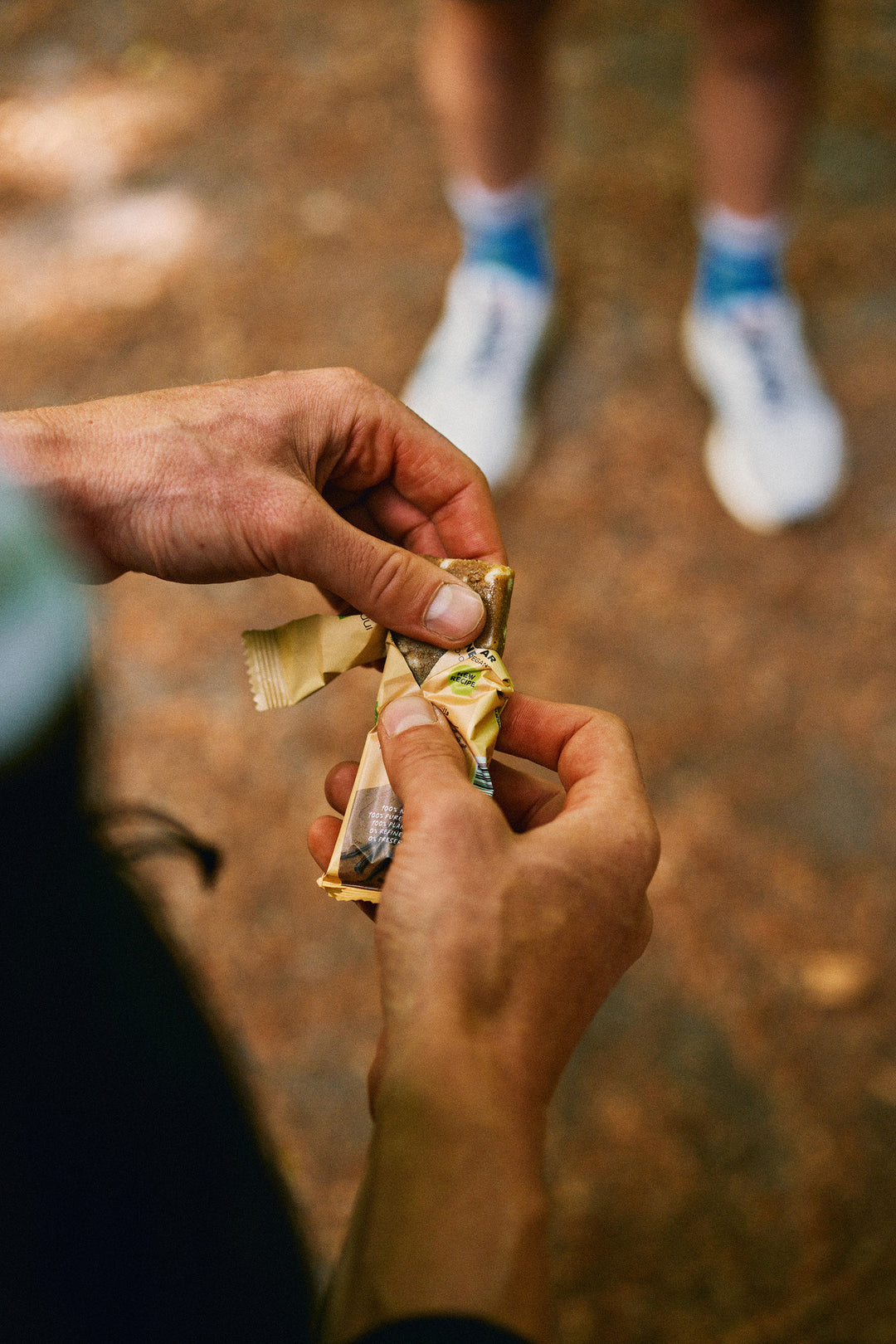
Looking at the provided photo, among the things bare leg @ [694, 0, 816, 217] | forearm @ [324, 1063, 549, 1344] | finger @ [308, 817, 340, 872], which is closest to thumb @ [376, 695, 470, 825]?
Answer: finger @ [308, 817, 340, 872]

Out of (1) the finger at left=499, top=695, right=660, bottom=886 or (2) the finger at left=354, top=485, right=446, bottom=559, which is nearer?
(1) the finger at left=499, top=695, right=660, bottom=886

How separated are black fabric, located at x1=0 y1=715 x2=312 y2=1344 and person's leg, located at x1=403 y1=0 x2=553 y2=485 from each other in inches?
44.4

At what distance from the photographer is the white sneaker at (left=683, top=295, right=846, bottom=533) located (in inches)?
64.1

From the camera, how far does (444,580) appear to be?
2.77 ft

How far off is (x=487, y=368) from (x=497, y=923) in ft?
4.41

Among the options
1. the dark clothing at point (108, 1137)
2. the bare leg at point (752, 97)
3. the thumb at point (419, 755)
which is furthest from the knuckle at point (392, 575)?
the bare leg at point (752, 97)

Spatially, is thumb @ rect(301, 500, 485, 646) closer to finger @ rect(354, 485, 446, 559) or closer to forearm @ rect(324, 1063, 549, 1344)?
finger @ rect(354, 485, 446, 559)

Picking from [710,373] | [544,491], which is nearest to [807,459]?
[710,373]

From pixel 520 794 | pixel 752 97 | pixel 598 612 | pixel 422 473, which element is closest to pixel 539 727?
pixel 520 794

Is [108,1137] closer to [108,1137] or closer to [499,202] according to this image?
[108,1137]

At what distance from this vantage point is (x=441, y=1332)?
1.56 feet

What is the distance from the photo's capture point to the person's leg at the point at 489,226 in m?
1.51

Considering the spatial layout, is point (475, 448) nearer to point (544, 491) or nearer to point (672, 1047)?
point (544, 491)

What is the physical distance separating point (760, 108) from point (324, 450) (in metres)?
1.09
